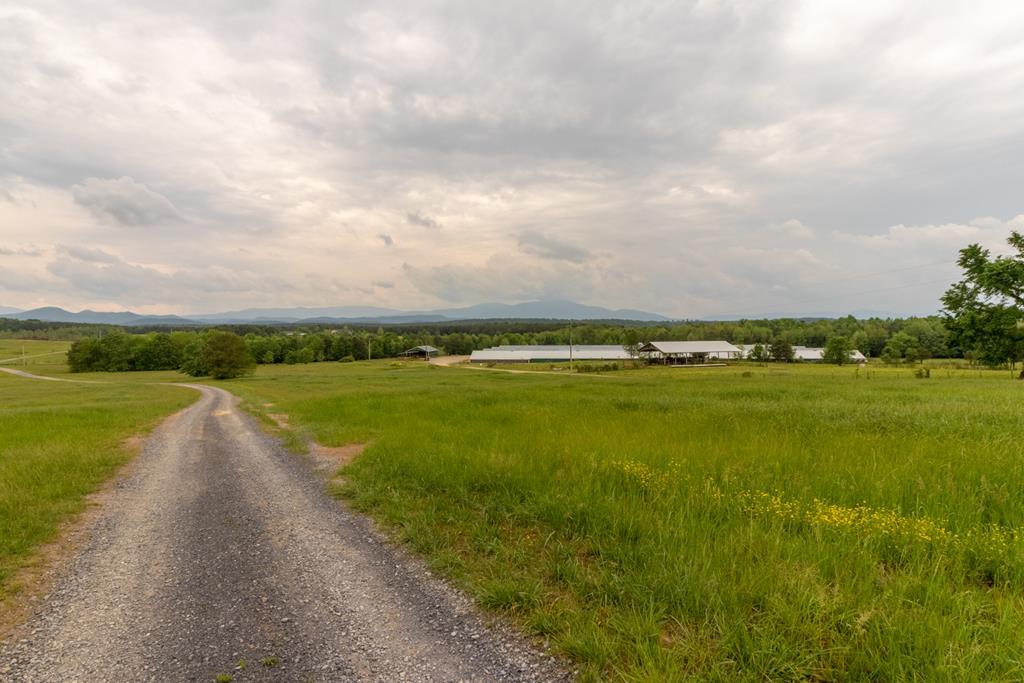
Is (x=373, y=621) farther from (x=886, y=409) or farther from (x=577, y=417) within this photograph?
(x=886, y=409)

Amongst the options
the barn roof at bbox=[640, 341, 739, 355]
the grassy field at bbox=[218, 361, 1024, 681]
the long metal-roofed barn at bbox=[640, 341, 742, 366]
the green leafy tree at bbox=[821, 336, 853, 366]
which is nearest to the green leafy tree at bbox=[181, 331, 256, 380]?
the grassy field at bbox=[218, 361, 1024, 681]

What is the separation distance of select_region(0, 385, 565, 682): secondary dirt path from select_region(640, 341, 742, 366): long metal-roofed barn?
10661cm

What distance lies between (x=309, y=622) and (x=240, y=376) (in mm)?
85377

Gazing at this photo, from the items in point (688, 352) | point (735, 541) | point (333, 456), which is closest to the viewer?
point (735, 541)

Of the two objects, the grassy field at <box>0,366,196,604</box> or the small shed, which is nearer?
the grassy field at <box>0,366,196,604</box>

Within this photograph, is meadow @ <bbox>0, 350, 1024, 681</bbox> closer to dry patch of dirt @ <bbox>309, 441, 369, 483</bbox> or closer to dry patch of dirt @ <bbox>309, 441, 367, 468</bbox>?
dry patch of dirt @ <bbox>309, 441, 369, 483</bbox>

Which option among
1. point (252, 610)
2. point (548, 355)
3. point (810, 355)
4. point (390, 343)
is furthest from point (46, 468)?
point (390, 343)

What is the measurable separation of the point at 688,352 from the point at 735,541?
11321cm

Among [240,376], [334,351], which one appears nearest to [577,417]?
[240,376]

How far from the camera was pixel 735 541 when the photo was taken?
5750 millimetres

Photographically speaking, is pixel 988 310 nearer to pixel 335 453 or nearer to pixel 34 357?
pixel 335 453

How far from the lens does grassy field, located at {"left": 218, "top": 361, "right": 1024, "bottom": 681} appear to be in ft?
12.8

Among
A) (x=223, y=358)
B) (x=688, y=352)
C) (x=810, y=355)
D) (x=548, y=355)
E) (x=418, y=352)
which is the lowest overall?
(x=418, y=352)

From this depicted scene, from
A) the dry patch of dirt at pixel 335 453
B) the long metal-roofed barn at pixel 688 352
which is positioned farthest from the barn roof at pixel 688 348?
the dry patch of dirt at pixel 335 453
